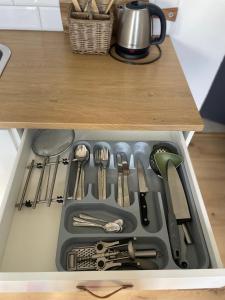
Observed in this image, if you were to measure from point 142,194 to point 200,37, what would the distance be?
2.42 ft

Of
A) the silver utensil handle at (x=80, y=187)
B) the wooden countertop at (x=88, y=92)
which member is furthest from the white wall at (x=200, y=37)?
the silver utensil handle at (x=80, y=187)

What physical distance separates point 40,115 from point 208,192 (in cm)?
111

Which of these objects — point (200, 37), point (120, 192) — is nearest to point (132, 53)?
point (200, 37)

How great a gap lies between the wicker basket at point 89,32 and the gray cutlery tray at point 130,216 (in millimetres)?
331

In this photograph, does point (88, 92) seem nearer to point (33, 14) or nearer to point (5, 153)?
point (5, 153)

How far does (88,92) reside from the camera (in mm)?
730

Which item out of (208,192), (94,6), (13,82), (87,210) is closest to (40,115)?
(13,82)

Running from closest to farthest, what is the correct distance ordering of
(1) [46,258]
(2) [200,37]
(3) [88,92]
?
1. (1) [46,258]
2. (3) [88,92]
3. (2) [200,37]

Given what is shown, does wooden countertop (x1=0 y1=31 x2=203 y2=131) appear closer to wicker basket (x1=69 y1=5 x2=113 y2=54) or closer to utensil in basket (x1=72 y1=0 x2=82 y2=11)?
wicker basket (x1=69 y1=5 x2=113 y2=54)

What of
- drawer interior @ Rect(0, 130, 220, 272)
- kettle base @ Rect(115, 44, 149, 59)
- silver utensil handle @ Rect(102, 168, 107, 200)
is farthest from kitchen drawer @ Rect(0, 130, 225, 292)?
kettle base @ Rect(115, 44, 149, 59)

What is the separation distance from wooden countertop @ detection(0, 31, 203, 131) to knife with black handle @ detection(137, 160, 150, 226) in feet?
0.61

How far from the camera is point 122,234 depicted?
0.64 m

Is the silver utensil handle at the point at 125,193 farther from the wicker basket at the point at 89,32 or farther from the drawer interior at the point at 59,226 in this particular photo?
the wicker basket at the point at 89,32

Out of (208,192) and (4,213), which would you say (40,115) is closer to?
(4,213)
